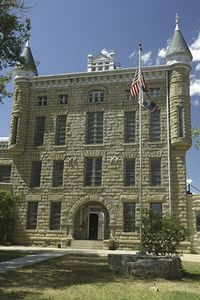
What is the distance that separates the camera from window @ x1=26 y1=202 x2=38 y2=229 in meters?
30.3

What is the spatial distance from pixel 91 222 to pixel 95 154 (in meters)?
6.08

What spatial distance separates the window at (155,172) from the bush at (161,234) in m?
12.7

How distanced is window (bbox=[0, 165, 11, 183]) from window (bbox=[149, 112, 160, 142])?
13282mm

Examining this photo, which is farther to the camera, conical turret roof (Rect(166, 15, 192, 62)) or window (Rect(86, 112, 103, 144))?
window (Rect(86, 112, 103, 144))

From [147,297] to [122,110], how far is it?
22.2 m

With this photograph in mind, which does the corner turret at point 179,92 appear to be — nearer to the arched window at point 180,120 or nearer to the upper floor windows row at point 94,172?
the arched window at point 180,120

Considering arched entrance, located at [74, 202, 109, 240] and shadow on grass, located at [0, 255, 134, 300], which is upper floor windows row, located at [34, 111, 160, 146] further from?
shadow on grass, located at [0, 255, 134, 300]

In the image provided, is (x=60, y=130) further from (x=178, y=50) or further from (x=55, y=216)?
(x=178, y=50)

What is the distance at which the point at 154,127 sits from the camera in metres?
29.6

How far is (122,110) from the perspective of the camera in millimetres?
30500

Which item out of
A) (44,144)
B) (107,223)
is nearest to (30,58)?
(44,144)

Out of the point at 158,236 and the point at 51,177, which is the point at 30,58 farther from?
the point at 158,236

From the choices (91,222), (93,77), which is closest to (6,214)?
(91,222)

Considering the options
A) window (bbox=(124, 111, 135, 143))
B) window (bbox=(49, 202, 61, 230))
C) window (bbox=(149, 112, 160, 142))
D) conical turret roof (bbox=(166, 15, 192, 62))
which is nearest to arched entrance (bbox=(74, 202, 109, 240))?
window (bbox=(49, 202, 61, 230))
